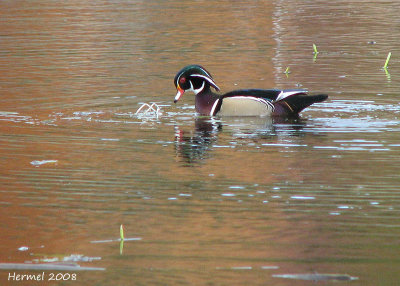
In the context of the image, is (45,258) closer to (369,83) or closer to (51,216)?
(51,216)

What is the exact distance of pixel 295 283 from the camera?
636 cm

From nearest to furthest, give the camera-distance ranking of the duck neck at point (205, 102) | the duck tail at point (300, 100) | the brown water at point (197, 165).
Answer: the brown water at point (197, 165), the duck tail at point (300, 100), the duck neck at point (205, 102)

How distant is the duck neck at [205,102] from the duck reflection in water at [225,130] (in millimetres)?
132

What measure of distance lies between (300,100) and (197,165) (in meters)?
3.28

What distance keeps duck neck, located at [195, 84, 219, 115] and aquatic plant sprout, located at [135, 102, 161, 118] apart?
54 centimetres

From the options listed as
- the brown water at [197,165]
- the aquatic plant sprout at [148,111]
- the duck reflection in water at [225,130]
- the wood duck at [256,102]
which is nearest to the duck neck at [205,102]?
the wood duck at [256,102]

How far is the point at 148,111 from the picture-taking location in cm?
1340

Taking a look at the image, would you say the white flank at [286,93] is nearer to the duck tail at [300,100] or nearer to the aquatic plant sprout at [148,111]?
the duck tail at [300,100]

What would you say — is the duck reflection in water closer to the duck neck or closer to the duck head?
the duck neck

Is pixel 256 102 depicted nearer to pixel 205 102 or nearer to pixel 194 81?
pixel 205 102

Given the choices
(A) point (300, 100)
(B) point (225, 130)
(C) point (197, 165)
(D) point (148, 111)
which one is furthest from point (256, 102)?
(C) point (197, 165)

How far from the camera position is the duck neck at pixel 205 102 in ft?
43.8

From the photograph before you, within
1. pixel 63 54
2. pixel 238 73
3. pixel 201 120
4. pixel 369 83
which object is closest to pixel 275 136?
pixel 201 120

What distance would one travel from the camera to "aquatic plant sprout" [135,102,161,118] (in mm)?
13070
